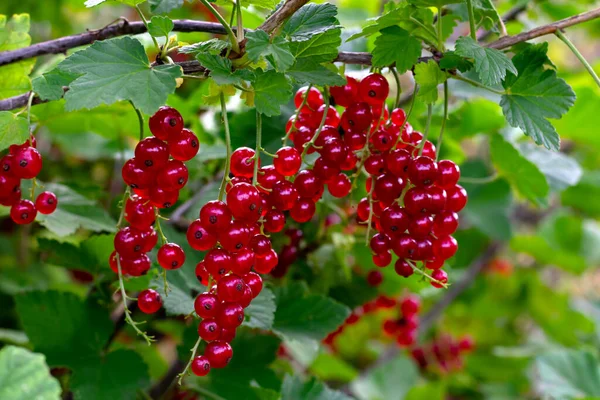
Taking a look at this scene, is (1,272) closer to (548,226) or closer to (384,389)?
(384,389)

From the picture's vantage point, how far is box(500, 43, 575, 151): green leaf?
1.93 feet

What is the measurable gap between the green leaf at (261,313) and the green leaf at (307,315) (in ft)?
0.33

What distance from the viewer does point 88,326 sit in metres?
0.80

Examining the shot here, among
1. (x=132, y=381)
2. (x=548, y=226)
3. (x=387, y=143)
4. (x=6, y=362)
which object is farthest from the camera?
(x=548, y=226)

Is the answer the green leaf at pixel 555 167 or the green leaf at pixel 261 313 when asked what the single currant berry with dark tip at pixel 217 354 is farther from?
the green leaf at pixel 555 167

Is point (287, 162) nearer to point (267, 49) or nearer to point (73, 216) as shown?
point (267, 49)

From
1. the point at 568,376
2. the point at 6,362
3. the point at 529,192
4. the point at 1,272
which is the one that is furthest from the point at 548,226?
the point at 6,362

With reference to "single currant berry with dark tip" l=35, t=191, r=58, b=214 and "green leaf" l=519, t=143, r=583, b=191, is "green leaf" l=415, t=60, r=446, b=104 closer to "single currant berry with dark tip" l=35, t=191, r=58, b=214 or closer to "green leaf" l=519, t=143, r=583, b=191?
"single currant berry with dark tip" l=35, t=191, r=58, b=214

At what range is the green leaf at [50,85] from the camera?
54 centimetres

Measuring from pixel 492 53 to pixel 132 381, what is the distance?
592 mm

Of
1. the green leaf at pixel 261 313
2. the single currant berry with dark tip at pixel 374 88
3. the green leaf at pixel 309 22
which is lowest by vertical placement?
the green leaf at pixel 261 313

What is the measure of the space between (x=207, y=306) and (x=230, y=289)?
3cm

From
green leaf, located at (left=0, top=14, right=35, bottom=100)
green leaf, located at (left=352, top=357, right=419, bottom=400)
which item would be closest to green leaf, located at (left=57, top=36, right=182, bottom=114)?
green leaf, located at (left=0, top=14, right=35, bottom=100)

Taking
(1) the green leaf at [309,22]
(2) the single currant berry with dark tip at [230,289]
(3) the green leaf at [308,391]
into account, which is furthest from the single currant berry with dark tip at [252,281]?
(3) the green leaf at [308,391]
